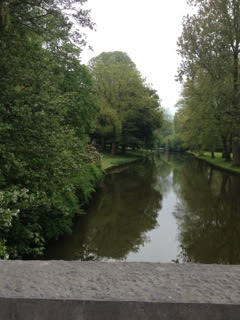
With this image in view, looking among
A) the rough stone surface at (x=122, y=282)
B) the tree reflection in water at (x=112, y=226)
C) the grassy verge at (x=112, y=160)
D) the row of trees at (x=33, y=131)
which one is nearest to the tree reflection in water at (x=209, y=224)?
the tree reflection in water at (x=112, y=226)

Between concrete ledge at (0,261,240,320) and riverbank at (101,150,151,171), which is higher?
concrete ledge at (0,261,240,320)

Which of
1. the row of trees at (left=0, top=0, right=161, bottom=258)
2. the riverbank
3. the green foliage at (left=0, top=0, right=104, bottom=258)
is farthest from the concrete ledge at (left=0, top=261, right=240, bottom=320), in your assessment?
the riverbank

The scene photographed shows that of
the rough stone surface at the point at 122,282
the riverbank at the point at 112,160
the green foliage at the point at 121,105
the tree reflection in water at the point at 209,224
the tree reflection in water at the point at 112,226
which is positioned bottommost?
the tree reflection in water at the point at 112,226

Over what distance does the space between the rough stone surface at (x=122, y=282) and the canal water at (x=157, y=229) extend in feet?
19.4

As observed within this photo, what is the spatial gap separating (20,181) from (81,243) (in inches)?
120

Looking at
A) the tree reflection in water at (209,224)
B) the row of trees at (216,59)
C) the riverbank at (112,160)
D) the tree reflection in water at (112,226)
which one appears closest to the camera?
the tree reflection in water at (209,224)

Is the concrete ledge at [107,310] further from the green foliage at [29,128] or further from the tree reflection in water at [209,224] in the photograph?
the tree reflection in water at [209,224]

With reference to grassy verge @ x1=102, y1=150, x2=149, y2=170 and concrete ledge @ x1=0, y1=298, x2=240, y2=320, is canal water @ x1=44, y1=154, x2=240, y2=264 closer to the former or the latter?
concrete ledge @ x1=0, y1=298, x2=240, y2=320

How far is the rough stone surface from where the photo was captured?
142 centimetres

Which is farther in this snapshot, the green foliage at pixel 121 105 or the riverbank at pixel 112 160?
the green foliage at pixel 121 105

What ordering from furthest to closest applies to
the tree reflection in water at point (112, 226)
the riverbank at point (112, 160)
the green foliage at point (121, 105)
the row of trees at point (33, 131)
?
the green foliage at point (121, 105) < the riverbank at point (112, 160) < the tree reflection in water at point (112, 226) < the row of trees at point (33, 131)

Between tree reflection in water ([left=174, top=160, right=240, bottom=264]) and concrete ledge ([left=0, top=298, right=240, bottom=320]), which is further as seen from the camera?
tree reflection in water ([left=174, top=160, right=240, bottom=264])

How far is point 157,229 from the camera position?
993cm

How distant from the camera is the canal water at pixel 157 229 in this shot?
7.62m
